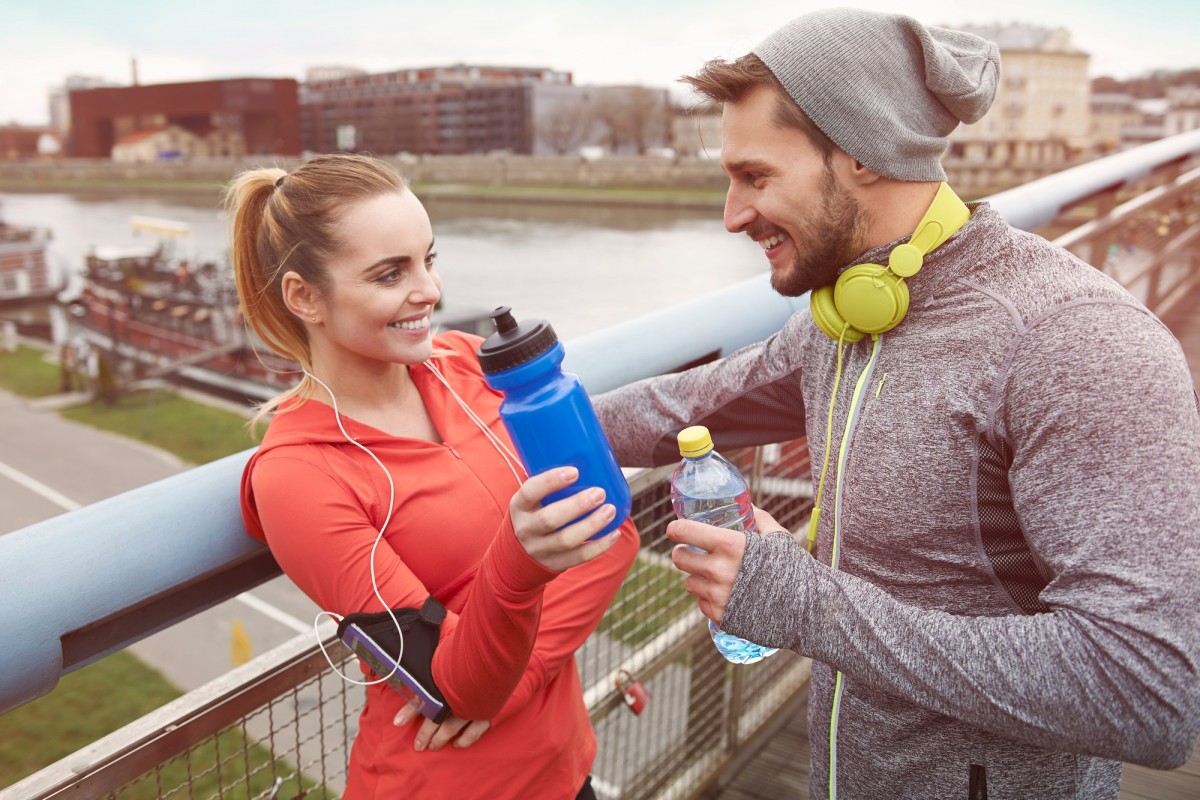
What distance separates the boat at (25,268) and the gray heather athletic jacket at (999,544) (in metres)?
54.4

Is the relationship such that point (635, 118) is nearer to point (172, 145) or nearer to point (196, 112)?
point (196, 112)

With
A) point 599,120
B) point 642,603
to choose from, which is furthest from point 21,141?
point 642,603

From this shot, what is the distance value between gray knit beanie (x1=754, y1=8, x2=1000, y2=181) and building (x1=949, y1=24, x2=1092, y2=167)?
72328mm

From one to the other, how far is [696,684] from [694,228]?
51681mm

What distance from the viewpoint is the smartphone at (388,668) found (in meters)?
1.12

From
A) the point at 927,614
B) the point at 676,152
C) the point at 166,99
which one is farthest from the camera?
the point at 166,99

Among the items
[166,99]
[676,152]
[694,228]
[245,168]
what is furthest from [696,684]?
[166,99]

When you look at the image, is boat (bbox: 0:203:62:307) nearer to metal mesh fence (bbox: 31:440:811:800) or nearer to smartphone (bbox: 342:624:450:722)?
metal mesh fence (bbox: 31:440:811:800)

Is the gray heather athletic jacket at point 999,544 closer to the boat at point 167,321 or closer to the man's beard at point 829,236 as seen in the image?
the man's beard at point 829,236

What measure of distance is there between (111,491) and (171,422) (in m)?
5.74

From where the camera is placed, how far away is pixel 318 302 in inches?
55.7

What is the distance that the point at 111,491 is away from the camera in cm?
2403

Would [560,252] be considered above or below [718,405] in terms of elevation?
below

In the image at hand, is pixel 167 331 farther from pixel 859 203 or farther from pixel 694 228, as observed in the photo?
pixel 859 203
